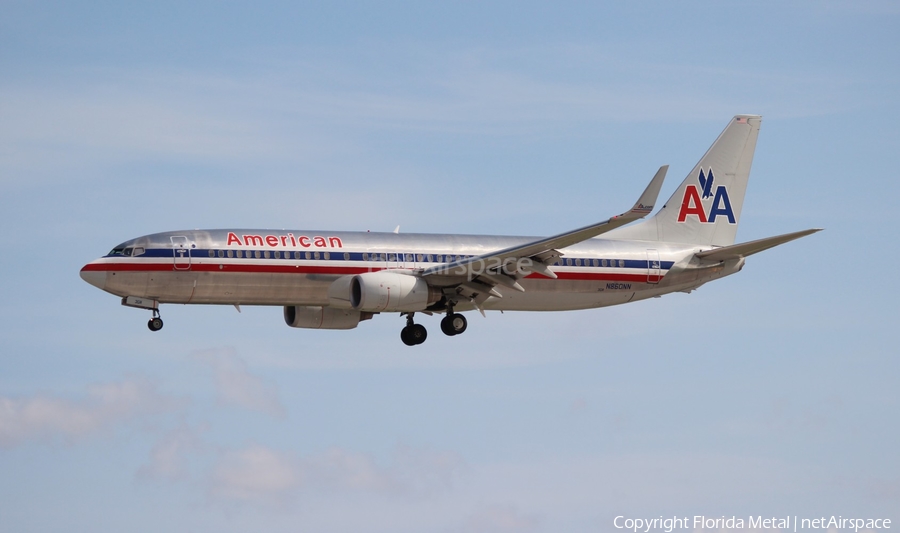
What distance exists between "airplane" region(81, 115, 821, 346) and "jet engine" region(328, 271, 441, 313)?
5cm

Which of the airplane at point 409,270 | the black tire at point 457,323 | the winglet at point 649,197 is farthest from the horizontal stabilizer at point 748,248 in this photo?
the black tire at point 457,323

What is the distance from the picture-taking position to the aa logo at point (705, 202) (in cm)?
5550

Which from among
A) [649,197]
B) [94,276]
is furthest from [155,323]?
[649,197]

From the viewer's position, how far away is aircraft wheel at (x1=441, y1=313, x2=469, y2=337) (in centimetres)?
4916

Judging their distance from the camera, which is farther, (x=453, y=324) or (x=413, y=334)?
(x=413, y=334)

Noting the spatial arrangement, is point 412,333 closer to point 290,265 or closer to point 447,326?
point 447,326

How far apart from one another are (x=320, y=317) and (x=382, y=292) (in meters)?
6.11

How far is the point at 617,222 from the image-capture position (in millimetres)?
41438

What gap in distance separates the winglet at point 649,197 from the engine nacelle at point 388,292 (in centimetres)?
951

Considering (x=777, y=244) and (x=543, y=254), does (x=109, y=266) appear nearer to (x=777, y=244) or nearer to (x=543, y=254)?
(x=543, y=254)

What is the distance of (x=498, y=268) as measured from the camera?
156 ft

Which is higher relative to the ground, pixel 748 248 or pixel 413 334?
pixel 748 248

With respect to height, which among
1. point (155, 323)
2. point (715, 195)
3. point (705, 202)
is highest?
point (715, 195)

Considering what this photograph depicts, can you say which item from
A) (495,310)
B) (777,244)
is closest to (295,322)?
(495,310)
